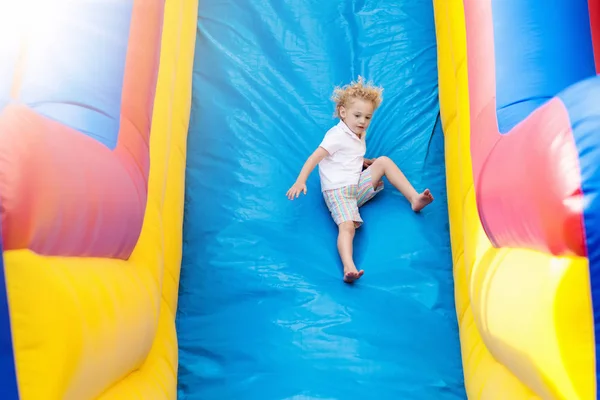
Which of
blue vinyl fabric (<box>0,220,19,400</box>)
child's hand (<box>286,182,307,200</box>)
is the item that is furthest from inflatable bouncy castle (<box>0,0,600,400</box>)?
child's hand (<box>286,182,307,200</box>)

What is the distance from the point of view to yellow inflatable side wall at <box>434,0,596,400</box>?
99cm

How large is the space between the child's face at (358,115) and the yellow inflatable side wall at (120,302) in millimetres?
483

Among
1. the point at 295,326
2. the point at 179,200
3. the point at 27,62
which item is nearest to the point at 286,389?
the point at 295,326

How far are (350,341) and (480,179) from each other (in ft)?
1.61

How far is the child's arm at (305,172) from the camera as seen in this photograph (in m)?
1.87

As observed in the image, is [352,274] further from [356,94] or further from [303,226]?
[356,94]

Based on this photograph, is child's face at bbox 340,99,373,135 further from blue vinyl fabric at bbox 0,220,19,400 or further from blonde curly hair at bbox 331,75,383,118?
blue vinyl fabric at bbox 0,220,19,400

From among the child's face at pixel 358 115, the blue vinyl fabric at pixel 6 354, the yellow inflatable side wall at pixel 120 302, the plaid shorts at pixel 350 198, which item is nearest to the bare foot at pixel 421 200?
the plaid shorts at pixel 350 198

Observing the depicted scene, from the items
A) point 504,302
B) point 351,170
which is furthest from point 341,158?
point 504,302

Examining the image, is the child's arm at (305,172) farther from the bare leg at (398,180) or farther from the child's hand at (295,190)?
the bare leg at (398,180)

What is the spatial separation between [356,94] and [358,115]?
0.08m

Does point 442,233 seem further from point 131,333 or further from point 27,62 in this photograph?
point 27,62

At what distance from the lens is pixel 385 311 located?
1742mm

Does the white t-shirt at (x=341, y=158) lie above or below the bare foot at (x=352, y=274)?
above
